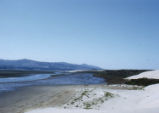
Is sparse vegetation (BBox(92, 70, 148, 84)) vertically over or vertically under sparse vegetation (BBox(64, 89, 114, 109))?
under

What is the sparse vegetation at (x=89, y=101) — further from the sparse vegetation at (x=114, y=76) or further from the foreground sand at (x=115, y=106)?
the sparse vegetation at (x=114, y=76)

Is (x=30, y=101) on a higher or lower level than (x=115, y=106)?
lower

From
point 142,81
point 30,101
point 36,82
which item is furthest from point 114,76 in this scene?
point 30,101

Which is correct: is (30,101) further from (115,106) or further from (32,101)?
(115,106)

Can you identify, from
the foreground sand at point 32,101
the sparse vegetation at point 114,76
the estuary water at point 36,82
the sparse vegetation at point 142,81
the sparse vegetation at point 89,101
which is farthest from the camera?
the sparse vegetation at point 114,76

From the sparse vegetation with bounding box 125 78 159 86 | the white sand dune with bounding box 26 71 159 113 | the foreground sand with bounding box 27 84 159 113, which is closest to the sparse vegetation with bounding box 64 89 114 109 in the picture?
the foreground sand with bounding box 27 84 159 113

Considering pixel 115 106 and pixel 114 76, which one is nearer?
pixel 115 106

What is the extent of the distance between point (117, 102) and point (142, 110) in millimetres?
3047

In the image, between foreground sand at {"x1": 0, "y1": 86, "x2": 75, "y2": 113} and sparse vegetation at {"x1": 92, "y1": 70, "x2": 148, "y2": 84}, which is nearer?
foreground sand at {"x1": 0, "y1": 86, "x2": 75, "y2": 113}

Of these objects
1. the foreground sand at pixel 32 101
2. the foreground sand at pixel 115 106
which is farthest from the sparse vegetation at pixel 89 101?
the foreground sand at pixel 32 101

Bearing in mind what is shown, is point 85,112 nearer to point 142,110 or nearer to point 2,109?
point 142,110

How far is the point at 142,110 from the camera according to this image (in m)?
11.5

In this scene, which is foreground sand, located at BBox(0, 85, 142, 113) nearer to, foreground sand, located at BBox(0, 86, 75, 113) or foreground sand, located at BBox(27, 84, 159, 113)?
foreground sand, located at BBox(0, 86, 75, 113)

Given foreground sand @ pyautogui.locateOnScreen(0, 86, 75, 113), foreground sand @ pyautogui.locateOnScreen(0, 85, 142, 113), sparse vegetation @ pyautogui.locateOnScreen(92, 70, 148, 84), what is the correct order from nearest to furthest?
A: 1. foreground sand @ pyautogui.locateOnScreen(0, 85, 142, 113)
2. foreground sand @ pyautogui.locateOnScreen(0, 86, 75, 113)
3. sparse vegetation @ pyautogui.locateOnScreen(92, 70, 148, 84)
